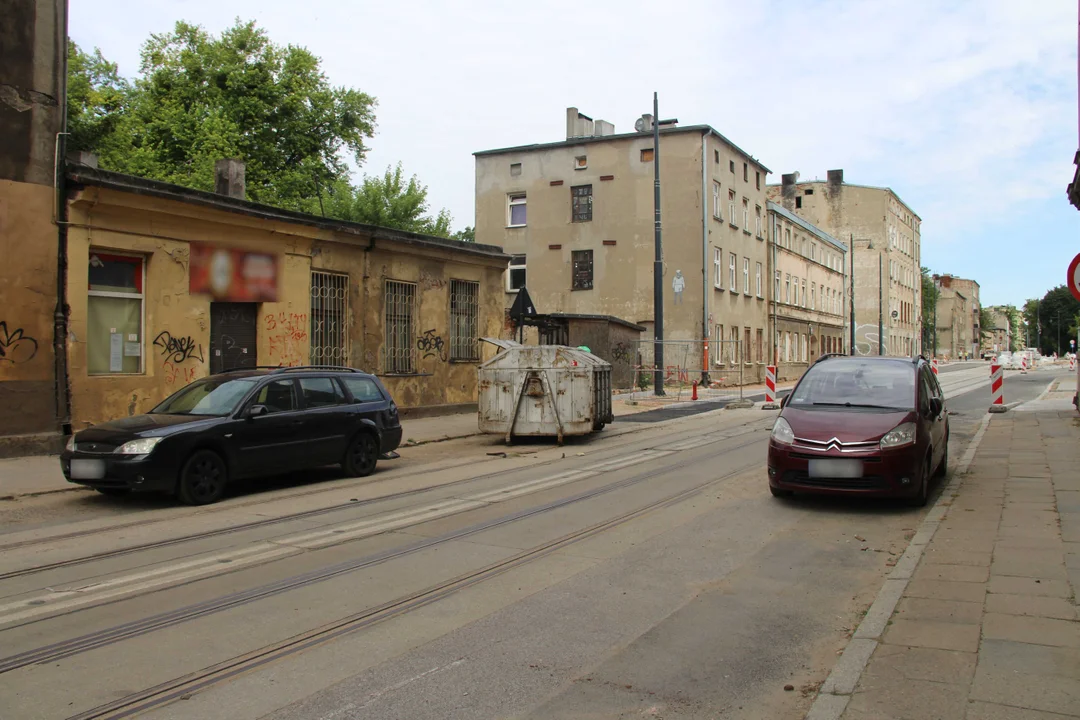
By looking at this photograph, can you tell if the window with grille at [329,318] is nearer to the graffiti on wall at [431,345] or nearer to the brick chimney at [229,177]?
the graffiti on wall at [431,345]

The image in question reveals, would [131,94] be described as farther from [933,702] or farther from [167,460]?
[933,702]

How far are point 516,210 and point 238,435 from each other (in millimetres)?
33342

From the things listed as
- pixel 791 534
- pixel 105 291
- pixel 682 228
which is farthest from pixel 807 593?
pixel 682 228

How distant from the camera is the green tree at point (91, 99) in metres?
33.4

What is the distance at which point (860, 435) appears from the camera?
8.56 m

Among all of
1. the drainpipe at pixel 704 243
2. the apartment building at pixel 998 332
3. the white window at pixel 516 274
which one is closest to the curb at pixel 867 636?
the drainpipe at pixel 704 243

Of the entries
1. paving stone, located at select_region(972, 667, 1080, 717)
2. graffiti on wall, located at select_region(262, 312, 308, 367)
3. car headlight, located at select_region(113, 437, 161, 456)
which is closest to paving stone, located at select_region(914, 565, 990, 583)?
paving stone, located at select_region(972, 667, 1080, 717)

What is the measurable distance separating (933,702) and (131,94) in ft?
150

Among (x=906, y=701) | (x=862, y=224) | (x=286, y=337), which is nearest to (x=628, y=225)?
(x=286, y=337)

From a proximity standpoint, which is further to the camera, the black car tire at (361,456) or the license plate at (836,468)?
the black car tire at (361,456)

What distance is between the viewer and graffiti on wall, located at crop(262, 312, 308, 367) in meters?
16.5

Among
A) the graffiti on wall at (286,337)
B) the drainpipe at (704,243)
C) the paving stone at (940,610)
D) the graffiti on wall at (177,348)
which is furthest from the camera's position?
the drainpipe at (704,243)

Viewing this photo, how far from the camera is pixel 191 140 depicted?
123 ft

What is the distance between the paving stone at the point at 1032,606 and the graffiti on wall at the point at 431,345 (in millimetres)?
15998
